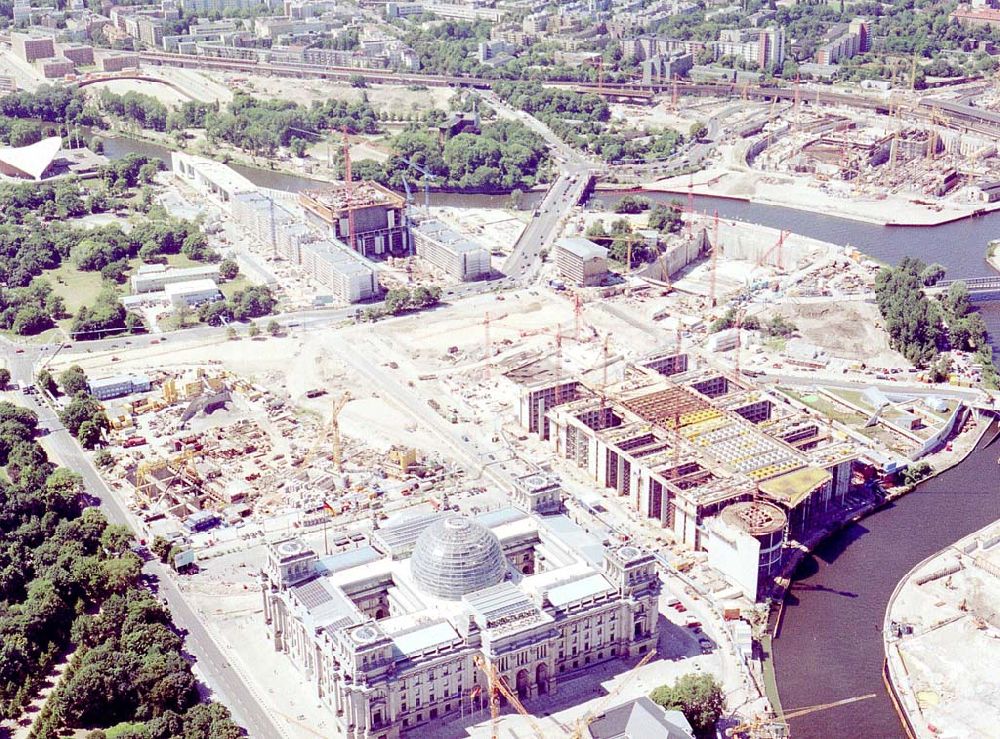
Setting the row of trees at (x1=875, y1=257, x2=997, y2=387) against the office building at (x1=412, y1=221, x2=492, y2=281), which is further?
the office building at (x1=412, y1=221, x2=492, y2=281)

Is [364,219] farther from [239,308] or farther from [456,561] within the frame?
[456,561]

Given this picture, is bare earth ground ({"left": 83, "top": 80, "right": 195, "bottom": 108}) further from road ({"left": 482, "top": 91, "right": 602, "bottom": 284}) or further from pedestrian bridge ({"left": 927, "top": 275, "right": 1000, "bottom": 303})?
pedestrian bridge ({"left": 927, "top": 275, "right": 1000, "bottom": 303})

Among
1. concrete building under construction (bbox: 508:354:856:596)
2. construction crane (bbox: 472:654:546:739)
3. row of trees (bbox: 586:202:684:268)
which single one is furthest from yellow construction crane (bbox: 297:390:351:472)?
row of trees (bbox: 586:202:684:268)

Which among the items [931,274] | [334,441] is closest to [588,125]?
[931,274]

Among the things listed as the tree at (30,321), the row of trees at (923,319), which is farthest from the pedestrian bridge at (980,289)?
the tree at (30,321)

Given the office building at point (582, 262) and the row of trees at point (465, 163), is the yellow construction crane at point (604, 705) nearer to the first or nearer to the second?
the office building at point (582, 262)

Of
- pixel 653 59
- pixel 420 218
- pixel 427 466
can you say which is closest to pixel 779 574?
pixel 427 466

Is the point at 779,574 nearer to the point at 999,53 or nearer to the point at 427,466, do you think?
the point at 427,466

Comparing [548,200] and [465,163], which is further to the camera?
[465,163]
